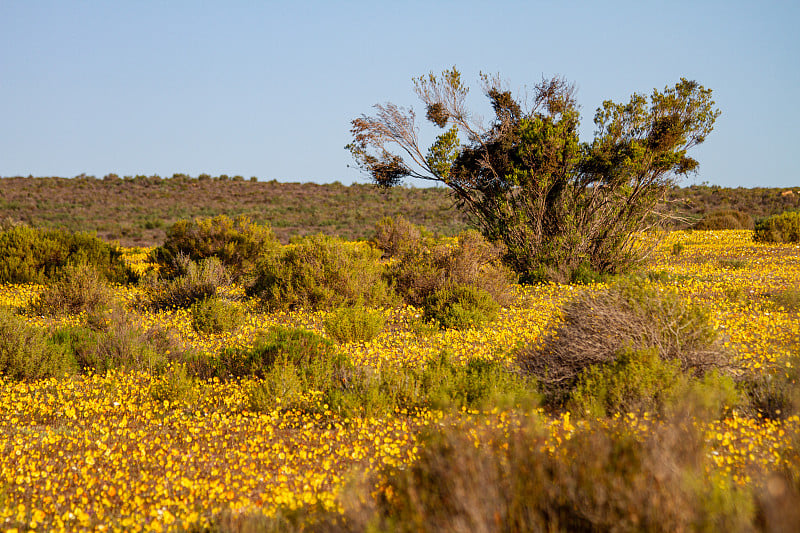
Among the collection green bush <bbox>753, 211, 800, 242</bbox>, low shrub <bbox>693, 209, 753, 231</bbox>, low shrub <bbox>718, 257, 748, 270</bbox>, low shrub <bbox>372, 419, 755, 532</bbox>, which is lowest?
low shrub <bbox>372, 419, 755, 532</bbox>

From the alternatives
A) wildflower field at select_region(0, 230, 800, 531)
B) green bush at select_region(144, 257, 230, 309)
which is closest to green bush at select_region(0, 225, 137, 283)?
green bush at select_region(144, 257, 230, 309)

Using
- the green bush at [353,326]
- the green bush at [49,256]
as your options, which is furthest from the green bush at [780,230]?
the green bush at [49,256]

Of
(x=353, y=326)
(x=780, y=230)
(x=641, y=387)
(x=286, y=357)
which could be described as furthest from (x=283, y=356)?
(x=780, y=230)

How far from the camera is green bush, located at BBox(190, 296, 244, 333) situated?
31.4 ft

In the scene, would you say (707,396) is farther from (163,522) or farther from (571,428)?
(163,522)

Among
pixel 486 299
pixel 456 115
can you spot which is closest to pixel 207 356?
pixel 486 299

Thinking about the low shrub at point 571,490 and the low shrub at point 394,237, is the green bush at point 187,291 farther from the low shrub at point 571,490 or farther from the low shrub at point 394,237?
the low shrub at point 571,490

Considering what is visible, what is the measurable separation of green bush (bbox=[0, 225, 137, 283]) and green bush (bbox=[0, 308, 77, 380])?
20.6ft

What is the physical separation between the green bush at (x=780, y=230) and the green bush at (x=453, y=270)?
1065 centimetres

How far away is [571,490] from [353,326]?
6.34 m

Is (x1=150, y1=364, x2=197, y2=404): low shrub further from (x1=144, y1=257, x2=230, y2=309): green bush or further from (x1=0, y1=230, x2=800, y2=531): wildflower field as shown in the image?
(x1=144, y1=257, x2=230, y2=309): green bush

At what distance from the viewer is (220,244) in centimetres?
1577

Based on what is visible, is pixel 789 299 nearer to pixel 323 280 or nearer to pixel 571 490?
pixel 323 280

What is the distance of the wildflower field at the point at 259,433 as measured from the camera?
389cm
